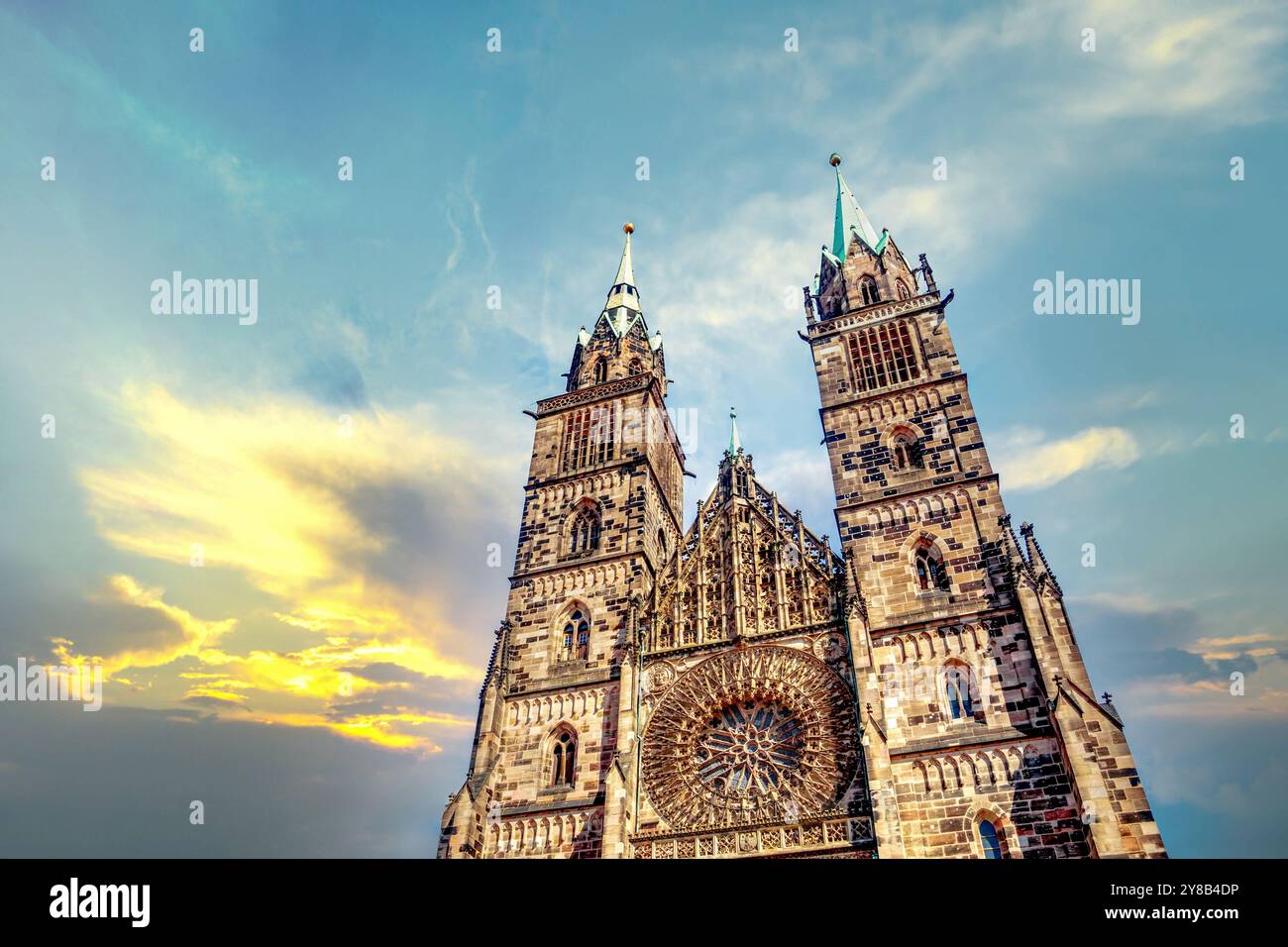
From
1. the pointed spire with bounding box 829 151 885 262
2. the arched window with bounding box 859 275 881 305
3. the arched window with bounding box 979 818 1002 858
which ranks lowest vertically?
the arched window with bounding box 979 818 1002 858

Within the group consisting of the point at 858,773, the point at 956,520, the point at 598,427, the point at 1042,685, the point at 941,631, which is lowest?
the point at 858,773

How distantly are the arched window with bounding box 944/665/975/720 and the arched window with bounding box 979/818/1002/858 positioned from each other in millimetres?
2627

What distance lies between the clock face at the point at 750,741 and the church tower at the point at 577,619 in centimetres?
141

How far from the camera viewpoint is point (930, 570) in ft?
76.6

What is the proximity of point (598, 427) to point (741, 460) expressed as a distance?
23.2 ft

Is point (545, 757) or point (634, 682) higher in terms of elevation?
point (634, 682)

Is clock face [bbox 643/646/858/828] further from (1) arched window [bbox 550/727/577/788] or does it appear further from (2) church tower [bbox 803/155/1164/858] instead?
(1) arched window [bbox 550/727/577/788]

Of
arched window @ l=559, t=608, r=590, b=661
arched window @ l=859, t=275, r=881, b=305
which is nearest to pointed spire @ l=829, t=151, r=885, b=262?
arched window @ l=859, t=275, r=881, b=305

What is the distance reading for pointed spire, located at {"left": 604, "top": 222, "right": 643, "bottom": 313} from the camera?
130 feet

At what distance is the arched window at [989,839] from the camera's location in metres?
17.9

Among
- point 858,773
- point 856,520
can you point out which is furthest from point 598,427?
point 858,773

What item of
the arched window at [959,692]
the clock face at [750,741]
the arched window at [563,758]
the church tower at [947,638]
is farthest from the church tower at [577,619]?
the arched window at [959,692]
